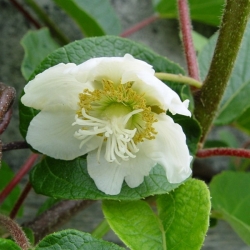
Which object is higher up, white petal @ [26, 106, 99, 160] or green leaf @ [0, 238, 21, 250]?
white petal @ [26, 106, 99, 160]

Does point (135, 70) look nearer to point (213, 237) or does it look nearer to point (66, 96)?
point (66, 96)

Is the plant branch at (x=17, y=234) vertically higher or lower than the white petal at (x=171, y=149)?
lower

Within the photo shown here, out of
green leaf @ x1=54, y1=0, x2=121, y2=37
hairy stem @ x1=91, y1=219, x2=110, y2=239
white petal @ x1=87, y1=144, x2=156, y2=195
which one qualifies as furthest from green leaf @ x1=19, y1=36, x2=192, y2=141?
green leaf @ x1=54, y1=0, x2=121, y2=37

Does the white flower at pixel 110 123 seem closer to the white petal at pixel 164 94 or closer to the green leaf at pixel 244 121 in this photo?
the white petal at pixel 164 94

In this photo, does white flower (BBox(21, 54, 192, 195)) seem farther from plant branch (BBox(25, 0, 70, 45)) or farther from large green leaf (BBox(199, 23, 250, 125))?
plant branch (BBox(25, 0, 70, 45))

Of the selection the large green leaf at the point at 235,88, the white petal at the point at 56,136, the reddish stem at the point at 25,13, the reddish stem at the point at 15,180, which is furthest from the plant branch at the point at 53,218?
the reddish stem at the point at 25,13

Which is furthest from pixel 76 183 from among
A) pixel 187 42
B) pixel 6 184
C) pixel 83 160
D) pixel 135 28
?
pixel 135 28
